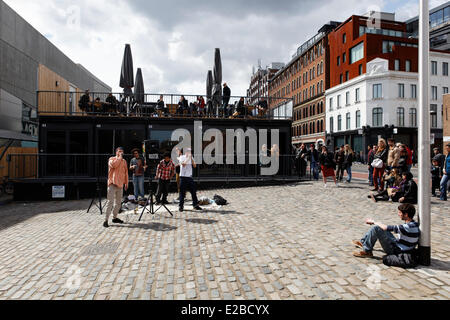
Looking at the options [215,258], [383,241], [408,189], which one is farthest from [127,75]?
[383,241]

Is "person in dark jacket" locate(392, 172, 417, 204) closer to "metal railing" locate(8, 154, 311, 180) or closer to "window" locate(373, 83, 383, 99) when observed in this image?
"metal railing" locate(8, 154, 311, 180)

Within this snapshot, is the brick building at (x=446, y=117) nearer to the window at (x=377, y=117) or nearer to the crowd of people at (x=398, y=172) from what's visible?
the window at (x=377, y=117)

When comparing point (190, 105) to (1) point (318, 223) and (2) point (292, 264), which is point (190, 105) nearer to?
(1) point (318, 223)

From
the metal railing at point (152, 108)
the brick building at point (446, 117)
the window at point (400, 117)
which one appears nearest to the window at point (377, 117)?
the window at point (400, 117)

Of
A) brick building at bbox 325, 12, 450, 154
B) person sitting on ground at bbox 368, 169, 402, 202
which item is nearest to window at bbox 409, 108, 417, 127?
brick building at bbox 325, 12, 450, 154

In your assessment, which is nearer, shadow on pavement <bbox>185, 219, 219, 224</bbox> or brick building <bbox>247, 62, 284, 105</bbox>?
shadow on pavement <bbox>185, 219, 219, 224</bbox>

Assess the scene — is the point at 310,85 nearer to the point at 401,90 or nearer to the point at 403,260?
the point at 401,90

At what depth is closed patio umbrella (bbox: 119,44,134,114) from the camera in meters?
15.4

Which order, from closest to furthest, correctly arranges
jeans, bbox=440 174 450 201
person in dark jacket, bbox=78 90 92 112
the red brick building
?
1. jeans, bbox=440 174 450 201
2. person in dark jacket, bbox=78 90 92 112
3. the red brick building

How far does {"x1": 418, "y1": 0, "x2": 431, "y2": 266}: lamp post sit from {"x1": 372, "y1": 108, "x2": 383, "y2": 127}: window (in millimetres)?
39810

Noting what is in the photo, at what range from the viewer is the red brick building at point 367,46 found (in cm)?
3994

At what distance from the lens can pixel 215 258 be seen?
466 cm

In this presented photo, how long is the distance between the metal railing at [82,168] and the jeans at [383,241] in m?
9.12

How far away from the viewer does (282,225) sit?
21.9 feet
